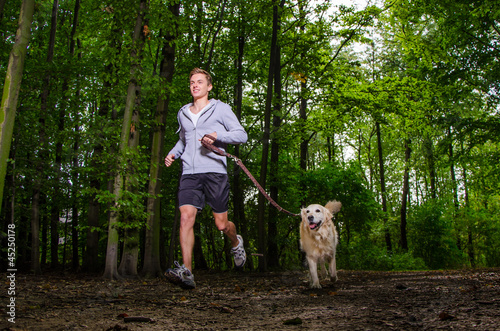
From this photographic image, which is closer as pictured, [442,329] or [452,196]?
[442,329]

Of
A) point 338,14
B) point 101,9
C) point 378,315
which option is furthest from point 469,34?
point 378,315

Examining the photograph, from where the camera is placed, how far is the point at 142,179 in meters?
7.22

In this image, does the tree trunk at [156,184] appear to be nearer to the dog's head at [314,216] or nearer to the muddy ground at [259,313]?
the dog's head at [314,216]

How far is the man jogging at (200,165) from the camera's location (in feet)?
15.3

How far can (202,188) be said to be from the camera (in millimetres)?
4781

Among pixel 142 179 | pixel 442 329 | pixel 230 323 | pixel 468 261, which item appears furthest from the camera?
pixel 468 261

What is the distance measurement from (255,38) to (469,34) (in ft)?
24.0

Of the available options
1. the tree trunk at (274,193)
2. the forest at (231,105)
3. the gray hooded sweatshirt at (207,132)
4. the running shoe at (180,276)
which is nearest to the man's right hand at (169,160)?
the gray hooded sweatshirt at (207,132)

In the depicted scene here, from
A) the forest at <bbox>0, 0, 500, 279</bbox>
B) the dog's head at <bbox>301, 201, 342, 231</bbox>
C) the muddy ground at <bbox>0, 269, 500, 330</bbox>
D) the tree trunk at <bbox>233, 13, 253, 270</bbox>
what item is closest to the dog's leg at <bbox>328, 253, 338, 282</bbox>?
the dog's head at <bbox>301, 201, 342, 231</bbox>

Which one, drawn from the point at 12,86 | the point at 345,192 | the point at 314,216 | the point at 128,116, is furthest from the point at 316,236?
the point at 345,192

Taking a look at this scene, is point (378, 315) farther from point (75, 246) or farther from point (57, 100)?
point (75, 246)

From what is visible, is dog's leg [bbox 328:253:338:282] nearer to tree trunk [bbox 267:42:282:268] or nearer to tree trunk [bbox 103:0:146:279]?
tree trunk [bbox 103:0:146:279]

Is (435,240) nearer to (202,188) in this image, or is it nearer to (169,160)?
(202,188)

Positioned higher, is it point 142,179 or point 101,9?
point 101,9
